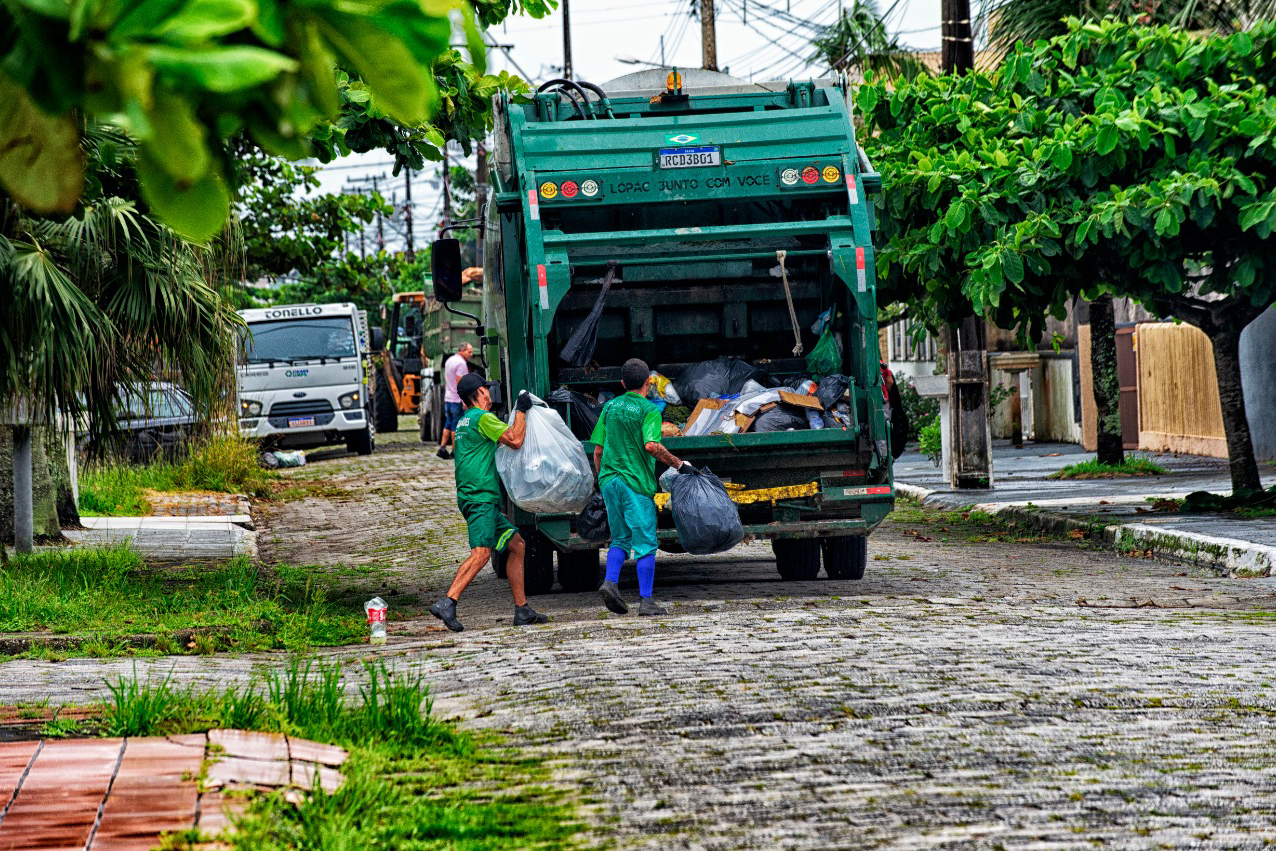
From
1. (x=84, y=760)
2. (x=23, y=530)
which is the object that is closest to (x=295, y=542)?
(x=23, y=530)

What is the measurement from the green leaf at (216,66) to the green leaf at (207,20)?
0.01 m

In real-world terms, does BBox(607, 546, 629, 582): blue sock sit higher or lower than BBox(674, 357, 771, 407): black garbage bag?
lower

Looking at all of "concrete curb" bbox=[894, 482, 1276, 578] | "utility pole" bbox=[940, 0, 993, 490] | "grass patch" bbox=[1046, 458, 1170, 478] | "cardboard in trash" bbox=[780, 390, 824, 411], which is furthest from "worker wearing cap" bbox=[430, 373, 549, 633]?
"grass patch" bbox=[1046, 458, 1170, 478]

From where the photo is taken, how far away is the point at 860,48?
3030cm

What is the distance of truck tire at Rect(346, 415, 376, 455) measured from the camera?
2520cm

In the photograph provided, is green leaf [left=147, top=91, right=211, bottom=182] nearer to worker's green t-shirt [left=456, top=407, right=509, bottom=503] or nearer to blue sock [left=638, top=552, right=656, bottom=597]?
worker's green t-shirt [left=456, top=407, right=509, bottom=503]

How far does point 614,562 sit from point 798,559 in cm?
217

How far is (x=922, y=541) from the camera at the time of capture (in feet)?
44.0

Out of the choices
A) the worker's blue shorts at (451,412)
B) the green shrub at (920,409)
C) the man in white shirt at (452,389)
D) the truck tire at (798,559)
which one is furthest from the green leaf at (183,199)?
the green shrub at (920,409)

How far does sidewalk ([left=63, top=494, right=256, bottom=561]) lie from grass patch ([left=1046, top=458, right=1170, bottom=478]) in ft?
30.2

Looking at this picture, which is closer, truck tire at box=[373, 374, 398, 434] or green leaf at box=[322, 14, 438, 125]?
green leaf at box=[322, 14, 438, 125]

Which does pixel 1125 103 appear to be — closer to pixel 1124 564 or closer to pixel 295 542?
pixel 1124 564

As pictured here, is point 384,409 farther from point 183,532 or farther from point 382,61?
point 382,61

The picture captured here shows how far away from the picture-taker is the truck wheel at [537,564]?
10188 mm
